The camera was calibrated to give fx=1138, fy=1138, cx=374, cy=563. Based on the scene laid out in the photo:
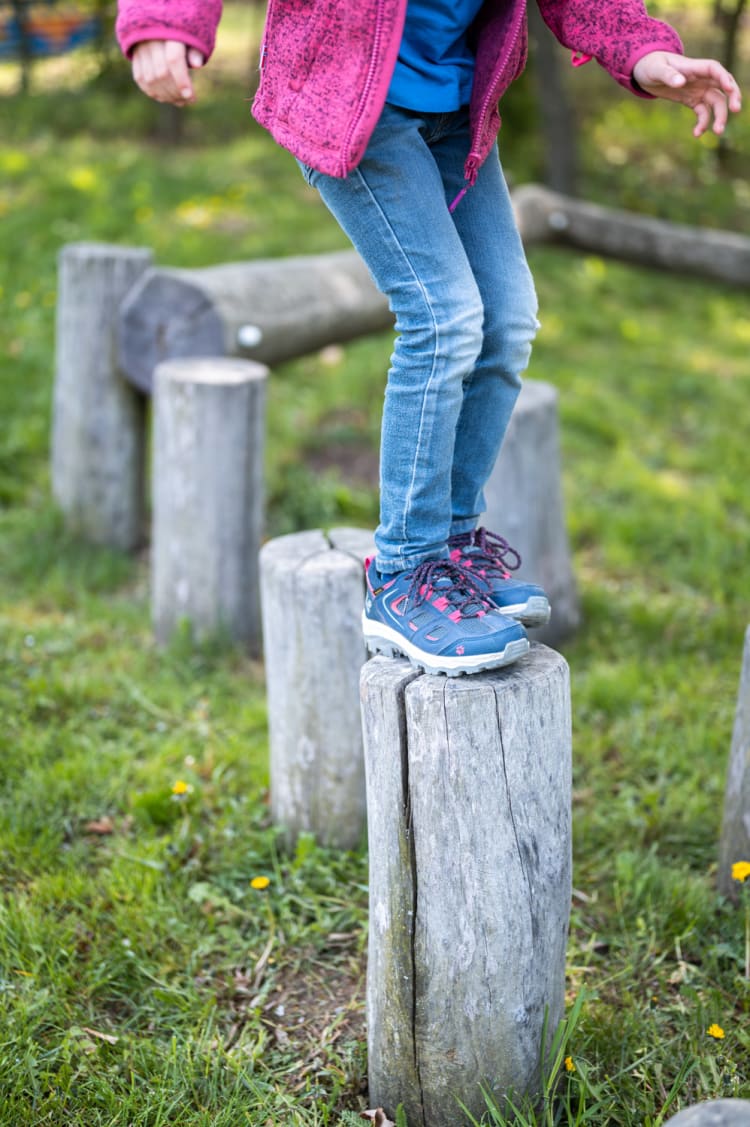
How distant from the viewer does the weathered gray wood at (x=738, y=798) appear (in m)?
2.72

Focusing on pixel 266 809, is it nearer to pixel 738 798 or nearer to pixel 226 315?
pixel 738 798

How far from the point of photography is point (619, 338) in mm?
7707

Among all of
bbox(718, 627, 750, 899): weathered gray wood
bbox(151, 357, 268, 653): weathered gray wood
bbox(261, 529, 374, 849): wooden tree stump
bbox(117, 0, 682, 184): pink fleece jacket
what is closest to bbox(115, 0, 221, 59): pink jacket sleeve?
bbox(117, 0, 682, 184): pink fleece jacket

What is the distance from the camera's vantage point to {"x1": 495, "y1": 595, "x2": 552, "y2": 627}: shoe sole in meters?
2.28

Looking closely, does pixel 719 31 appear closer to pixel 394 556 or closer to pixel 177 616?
pixel 177 616

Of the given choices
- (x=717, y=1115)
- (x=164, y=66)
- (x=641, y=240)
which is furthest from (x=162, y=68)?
(x=641, y=240)

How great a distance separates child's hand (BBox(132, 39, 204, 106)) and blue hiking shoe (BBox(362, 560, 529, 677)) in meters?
0.98

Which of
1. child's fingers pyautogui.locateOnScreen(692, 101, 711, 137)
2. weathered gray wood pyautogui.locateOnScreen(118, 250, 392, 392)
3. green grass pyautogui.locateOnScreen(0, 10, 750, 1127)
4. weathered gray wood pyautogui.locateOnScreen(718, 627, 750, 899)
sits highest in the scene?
child's fingers pyautogui.locateOnScreen(692, 101, 711, 137)

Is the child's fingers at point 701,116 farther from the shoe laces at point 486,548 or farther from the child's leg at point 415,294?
the shoe laces at point 486,548

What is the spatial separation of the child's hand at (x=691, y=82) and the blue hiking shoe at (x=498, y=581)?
919 millimetres

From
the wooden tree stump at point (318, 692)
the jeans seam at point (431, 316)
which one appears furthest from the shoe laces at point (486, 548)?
the wooden tree stump at point (318, 692)

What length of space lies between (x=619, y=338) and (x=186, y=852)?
225 inches

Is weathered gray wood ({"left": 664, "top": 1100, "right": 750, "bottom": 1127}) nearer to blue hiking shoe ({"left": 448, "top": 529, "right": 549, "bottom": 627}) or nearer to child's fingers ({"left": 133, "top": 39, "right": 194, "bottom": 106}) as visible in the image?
blue hiking shoe ({"left": 448, "top": 529, "right": 549, "bottom": 627})

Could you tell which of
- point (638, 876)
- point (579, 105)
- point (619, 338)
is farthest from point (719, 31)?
point (638, 876)
